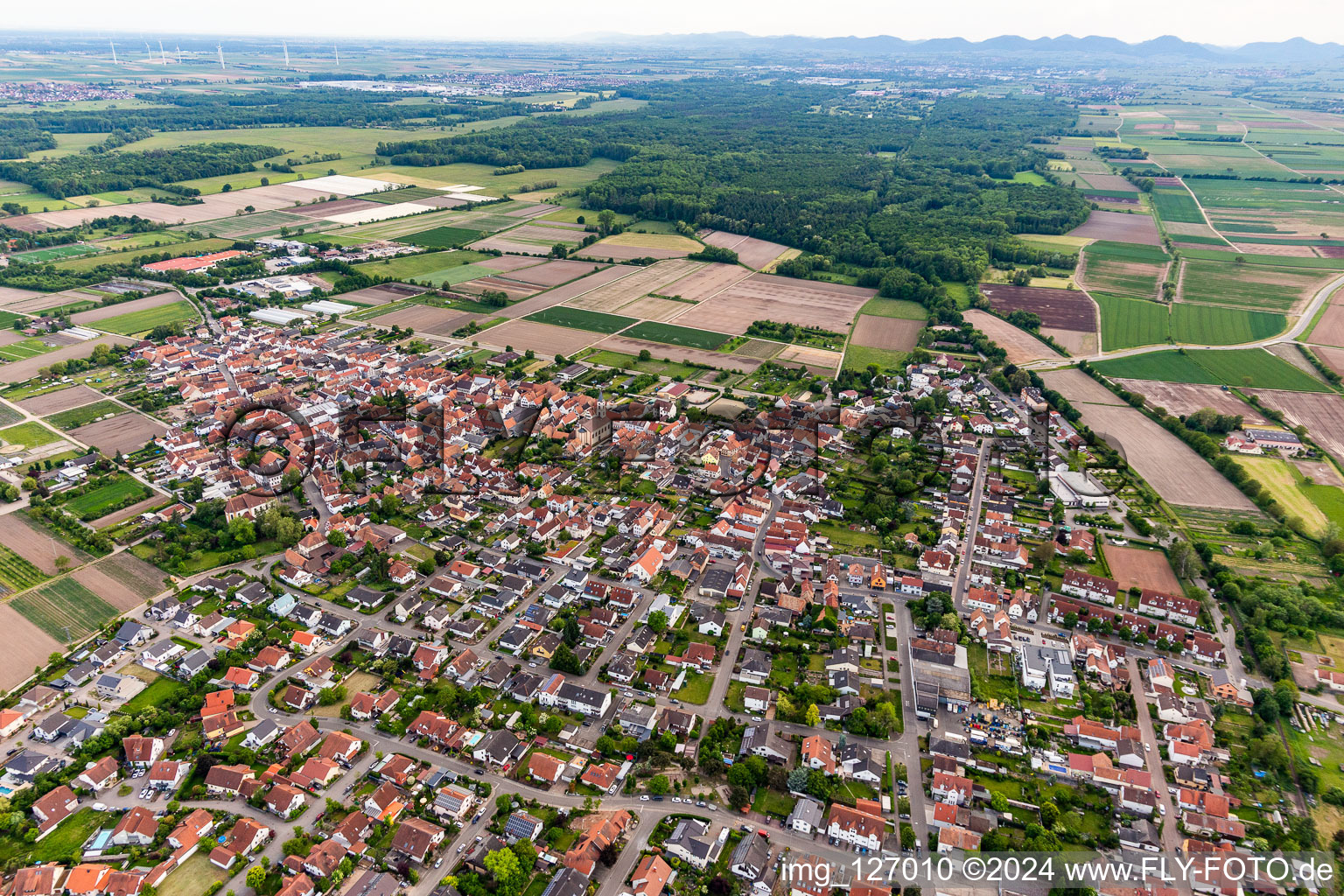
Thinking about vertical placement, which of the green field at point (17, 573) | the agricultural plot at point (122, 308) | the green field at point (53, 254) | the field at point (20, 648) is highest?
the green field at point (53, 254)

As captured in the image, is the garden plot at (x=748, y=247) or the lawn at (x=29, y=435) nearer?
the lawn at (x=29, y=435)

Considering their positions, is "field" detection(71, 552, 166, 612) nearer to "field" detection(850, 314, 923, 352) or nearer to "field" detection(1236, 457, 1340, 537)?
"field" detection(850, 314, 923, 352)

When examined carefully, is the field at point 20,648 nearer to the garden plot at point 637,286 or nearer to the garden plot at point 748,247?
the garden plot at point 637,286

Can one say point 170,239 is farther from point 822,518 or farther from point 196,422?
point 822,518

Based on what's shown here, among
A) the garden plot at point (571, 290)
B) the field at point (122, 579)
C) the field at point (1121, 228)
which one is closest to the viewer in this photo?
the field at point (122, 579)

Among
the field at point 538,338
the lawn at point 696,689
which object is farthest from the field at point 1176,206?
the lawn at point 696,689

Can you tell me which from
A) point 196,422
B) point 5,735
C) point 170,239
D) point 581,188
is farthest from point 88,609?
point 581,188

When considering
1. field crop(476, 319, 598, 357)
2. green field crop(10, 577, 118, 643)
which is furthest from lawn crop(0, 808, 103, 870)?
field crop(476, 319, 598, 357)
